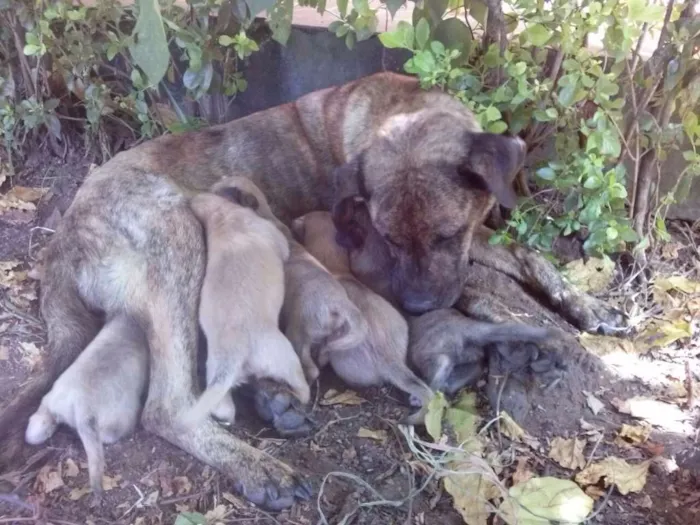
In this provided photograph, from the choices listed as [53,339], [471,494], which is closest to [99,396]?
[53,339]

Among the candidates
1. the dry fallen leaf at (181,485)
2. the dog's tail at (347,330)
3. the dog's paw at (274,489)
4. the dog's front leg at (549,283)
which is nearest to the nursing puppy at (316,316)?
the dog's tail at (347,330)

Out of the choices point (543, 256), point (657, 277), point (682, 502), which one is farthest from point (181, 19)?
point (682, 502)

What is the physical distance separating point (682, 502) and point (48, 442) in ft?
6.53

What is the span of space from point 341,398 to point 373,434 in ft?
0.73

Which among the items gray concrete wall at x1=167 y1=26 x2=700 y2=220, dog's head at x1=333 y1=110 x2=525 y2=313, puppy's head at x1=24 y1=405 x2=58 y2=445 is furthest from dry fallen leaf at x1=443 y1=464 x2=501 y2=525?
gray concrete wall at x1=167 y1=26 x2=700 y2=220

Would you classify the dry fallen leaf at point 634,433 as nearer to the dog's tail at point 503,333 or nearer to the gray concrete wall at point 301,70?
the dog's tail at point 503,333

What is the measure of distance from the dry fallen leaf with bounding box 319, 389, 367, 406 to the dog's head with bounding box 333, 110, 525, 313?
42 centimetres

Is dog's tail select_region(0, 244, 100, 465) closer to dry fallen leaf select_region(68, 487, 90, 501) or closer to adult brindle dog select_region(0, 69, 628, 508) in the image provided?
adult brindle dog select_region(0, 69, 628, 508)

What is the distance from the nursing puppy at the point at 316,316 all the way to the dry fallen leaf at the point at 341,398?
0.31ft

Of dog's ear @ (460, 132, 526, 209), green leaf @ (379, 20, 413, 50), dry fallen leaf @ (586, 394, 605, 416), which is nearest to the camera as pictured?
dry fallen leaf @ (586, 394, 605, 416)

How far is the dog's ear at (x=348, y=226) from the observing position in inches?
118

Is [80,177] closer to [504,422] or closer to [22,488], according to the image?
[22,488]

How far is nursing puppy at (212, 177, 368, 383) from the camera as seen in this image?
2492mm

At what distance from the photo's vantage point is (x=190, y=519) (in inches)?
80.3
